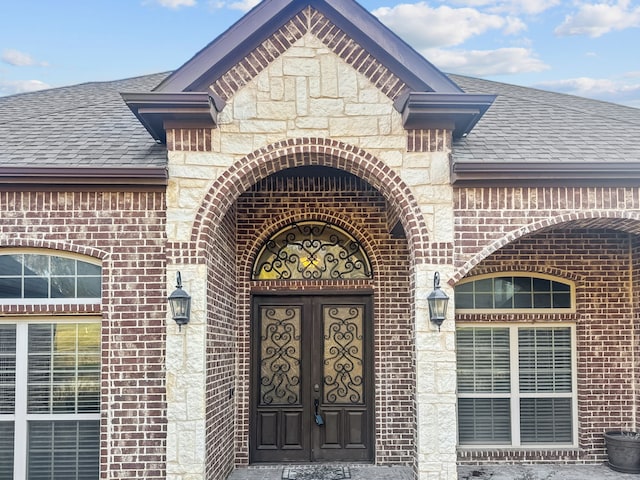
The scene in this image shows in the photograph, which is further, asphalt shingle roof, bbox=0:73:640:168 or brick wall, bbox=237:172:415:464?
brick wall, bbox=237:172:415:464

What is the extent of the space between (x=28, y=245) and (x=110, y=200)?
106 centimetres

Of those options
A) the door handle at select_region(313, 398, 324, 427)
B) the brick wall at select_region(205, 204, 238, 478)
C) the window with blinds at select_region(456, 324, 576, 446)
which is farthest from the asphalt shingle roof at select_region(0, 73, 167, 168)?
the window with blinds at select_region(456, 324, 576, 446)

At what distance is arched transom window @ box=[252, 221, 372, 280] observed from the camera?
9.13 metres

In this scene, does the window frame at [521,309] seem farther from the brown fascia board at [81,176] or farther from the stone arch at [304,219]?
the brown fascia board at [81,176]

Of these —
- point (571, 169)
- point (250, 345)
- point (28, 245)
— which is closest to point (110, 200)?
point (28, 245)

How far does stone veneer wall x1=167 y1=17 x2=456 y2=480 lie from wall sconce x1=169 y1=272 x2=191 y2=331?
0.38 feet

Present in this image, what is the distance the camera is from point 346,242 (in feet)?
30.1

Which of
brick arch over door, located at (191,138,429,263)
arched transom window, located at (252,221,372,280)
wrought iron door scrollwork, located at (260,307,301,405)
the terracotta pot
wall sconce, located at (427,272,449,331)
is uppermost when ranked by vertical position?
brick arch over door, located at (191,138,429,263)

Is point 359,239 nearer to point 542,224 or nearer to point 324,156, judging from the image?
point 324,156

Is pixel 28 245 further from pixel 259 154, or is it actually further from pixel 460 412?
pixel 460 412

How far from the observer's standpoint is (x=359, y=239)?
29.7 feet

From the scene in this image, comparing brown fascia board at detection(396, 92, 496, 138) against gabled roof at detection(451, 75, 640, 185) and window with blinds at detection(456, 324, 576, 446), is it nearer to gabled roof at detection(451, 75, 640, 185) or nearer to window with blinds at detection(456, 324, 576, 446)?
gabled roof at detection(451, 75, 640, 185)

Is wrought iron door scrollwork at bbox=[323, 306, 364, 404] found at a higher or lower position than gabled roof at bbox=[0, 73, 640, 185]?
lower

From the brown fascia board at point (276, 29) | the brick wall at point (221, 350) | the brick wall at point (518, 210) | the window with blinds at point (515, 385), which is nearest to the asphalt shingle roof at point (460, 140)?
the brick wall at point (518, 210)
